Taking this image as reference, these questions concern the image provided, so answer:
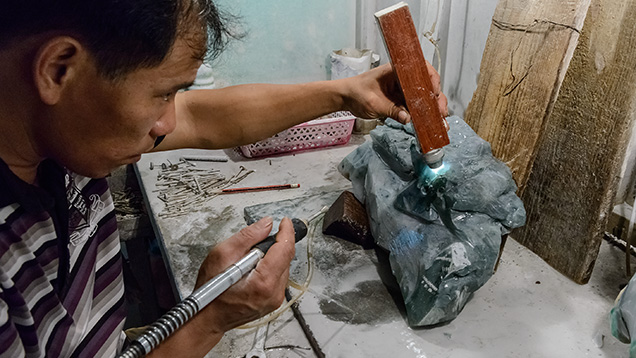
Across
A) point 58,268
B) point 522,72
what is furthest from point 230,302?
point 522,72

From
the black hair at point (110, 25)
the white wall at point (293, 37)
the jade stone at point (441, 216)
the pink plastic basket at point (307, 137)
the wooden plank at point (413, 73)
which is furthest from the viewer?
the white wall at point (293, 37)

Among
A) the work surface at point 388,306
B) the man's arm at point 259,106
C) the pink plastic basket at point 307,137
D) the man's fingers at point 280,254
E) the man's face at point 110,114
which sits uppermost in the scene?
the man's face at point 110,114

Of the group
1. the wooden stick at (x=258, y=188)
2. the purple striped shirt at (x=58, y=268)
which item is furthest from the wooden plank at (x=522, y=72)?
the purple striped shirt at (x=58, y=268)

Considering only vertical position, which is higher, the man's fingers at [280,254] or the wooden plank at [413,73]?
the wooden plank at [413,73]

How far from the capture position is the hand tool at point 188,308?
0.82 metres

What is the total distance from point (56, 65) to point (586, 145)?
54.1 inches

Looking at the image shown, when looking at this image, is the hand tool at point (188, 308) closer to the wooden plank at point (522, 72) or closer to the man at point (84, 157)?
the man at point (84, 157)

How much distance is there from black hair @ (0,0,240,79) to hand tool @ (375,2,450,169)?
61 centimetres

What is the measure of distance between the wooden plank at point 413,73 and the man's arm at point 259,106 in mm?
133

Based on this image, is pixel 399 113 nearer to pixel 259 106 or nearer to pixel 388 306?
pixel 259 106

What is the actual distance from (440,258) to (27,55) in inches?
40.6

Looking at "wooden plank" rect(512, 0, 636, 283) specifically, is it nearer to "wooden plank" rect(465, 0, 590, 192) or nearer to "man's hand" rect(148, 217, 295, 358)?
"wooden plank" rect(465, 0, 590, 192)

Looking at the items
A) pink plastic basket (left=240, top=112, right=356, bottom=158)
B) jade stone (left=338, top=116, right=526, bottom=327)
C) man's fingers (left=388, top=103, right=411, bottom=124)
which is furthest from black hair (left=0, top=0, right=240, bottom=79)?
pink plastic basket (left=240, top=112, right=356, bottom=158)

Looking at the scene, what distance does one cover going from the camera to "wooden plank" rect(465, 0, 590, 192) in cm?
138
